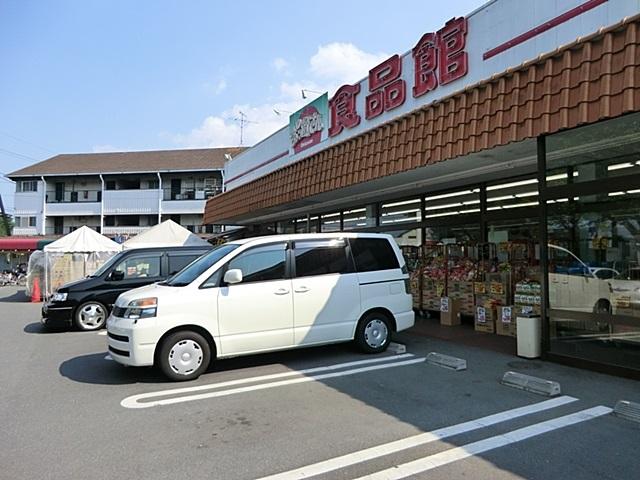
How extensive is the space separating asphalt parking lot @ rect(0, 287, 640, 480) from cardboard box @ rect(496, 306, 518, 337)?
4.83 ft

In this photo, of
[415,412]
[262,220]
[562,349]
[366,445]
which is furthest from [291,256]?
[262,220]

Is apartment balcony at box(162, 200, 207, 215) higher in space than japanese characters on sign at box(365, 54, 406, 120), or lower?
higher

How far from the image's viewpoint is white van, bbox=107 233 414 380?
6.16m

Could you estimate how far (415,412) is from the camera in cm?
488

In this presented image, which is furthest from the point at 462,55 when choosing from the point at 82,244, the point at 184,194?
the point at 184,194

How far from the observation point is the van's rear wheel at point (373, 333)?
7430 millimetres

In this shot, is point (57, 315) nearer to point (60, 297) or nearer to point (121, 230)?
point (60, 297)

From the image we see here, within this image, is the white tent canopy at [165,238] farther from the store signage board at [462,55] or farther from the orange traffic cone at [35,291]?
the store signage board at [462,55]

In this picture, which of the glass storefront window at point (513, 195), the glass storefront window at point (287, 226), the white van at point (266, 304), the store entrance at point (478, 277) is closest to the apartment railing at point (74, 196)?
the glass storefront window at point (287, 226)

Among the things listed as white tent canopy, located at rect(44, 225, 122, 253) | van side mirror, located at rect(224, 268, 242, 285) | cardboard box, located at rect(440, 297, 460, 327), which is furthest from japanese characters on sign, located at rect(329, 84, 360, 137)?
white tent canopy, located at rect(44, 225, 122, 253)

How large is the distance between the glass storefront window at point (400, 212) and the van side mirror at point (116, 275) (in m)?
6.84

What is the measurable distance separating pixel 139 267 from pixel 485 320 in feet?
25.9

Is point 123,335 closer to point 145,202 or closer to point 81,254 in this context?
point 81,254

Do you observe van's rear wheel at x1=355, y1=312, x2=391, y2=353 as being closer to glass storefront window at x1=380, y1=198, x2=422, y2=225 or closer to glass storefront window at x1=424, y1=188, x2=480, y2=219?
glass storefront window at x1=424, y1=188, x2=480, y2=219
